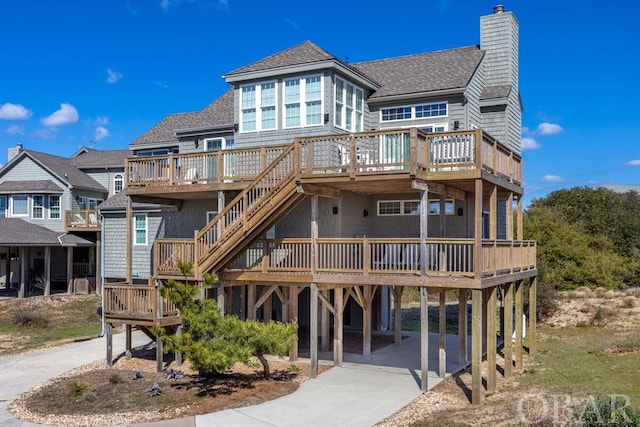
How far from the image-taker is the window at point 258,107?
2005 centimetres

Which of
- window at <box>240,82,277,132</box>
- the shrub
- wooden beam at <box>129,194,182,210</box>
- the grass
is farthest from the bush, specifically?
window at <box>240,82,277,132</box>

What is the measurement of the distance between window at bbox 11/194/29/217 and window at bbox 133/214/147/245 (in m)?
17.9

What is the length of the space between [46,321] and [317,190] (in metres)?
16.3

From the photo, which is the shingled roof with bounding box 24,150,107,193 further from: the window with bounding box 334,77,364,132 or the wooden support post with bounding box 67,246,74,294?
the window with bounding box 334,77,364,132

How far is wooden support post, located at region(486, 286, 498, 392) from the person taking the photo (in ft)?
47.7

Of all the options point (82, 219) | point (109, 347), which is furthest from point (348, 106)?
point (82, 219)

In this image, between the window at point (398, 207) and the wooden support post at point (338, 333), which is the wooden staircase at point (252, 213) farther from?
the window at point (398, 207)

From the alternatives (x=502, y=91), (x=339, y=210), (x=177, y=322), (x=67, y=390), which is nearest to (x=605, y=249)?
(x=502, y=91)

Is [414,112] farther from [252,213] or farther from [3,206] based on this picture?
[3,206]

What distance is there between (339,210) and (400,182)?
413cm

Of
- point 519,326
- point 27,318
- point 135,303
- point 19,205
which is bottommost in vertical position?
point 27,318

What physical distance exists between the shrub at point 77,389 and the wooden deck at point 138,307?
2325 millimetres

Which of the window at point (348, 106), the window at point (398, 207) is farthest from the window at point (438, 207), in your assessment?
Result: the window at point (348, 106)

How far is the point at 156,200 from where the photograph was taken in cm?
2030
